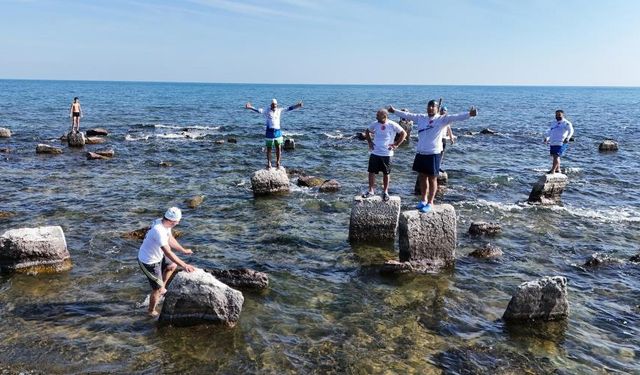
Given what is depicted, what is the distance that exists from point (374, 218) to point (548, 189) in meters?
8.78

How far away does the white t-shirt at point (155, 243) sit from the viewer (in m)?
9.20

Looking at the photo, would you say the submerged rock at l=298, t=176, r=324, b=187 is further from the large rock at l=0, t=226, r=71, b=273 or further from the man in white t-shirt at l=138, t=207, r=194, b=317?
the man in white t-shirt at l=138, t=207, r=194, b=317

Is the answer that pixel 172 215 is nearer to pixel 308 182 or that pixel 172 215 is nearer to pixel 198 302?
pixel 198 302

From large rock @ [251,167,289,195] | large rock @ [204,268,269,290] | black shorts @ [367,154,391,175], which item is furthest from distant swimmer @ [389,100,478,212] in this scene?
large rock @ [251,167,289,195]

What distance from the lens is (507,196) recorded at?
20.4m

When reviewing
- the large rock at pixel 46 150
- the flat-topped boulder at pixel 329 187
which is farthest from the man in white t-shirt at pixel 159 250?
the large rock at pixel 46 150

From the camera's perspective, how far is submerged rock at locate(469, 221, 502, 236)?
590 inches

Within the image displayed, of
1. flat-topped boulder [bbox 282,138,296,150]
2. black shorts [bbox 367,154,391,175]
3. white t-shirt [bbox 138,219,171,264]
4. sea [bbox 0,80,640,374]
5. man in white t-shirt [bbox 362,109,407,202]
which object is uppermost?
man in white t-shirt [bbox 362,109,407,202]

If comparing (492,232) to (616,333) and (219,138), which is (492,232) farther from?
(219,138)

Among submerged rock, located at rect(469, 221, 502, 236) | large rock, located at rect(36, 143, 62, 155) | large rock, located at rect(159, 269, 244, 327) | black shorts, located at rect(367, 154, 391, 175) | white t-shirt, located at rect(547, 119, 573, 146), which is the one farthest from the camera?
large rock, located at rect(36, 143, 62, 155)

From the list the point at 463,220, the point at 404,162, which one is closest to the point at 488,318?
the point at 463,220

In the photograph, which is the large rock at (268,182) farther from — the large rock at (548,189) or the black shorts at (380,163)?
the large rock at (548,189)

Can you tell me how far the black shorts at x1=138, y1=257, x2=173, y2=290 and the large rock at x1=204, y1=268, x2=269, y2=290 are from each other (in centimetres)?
147

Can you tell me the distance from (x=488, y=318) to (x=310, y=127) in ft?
129
